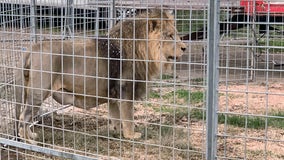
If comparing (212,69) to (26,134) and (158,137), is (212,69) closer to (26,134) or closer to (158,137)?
(158,137)

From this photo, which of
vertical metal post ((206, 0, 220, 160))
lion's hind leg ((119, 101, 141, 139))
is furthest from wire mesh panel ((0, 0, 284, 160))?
vertical metal post ((206, 0, 220, 160))

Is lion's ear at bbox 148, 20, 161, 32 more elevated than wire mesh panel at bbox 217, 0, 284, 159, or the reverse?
lion's ear at bbox 148, 20, 161, 32

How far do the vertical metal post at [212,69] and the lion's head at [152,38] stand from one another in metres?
1.53

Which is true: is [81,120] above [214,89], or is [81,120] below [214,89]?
below

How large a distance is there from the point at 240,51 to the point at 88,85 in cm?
620

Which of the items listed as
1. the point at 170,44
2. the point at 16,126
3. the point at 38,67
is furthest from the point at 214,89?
the point at 16,126

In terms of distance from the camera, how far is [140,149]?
5.27 meters

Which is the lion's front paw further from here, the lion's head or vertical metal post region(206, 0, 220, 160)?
vertical metal post region(206, 0, 220, 160)

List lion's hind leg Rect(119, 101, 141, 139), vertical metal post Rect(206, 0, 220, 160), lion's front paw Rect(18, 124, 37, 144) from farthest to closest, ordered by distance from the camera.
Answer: lion's hind leg Rect(119, 101, 141, 139), lion's front paw Rect(18, 124, 37, 144), vertical metal post Rect(206, 0, 220, 160)

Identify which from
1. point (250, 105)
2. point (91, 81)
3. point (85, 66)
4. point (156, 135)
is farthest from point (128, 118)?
point (250, 105)

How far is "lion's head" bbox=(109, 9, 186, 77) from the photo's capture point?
192 inches

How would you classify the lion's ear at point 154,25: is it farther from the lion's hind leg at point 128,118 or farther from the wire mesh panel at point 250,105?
the lion's hind leg at point 128,118

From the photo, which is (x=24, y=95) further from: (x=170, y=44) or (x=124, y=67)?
Result: (x=170, y=44)

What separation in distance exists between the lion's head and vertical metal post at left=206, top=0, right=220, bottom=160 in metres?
1.53
